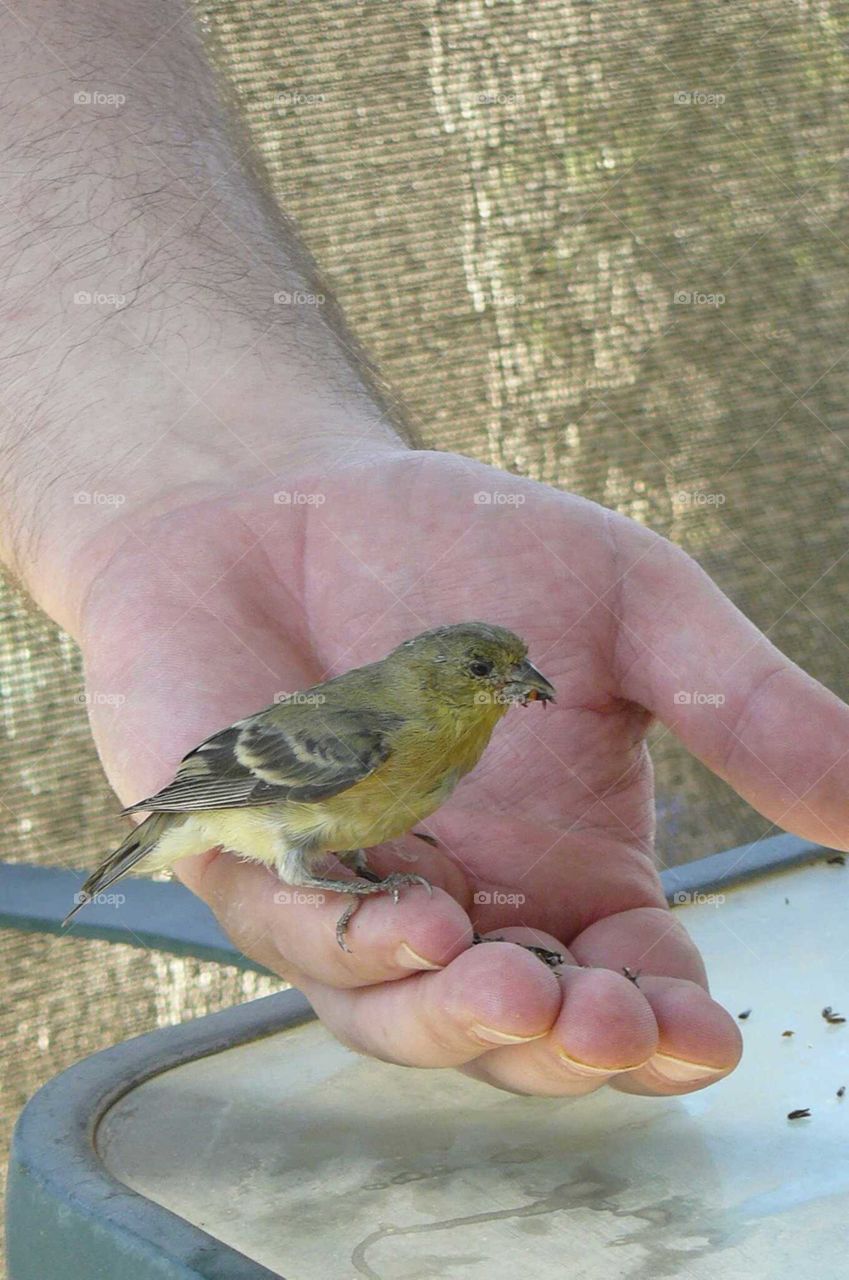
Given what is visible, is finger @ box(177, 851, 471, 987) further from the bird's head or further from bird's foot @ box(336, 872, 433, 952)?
the bird's head

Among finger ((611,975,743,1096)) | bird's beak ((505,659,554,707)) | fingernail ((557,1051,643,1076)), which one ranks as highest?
bird's beak ((505,659,554,707))

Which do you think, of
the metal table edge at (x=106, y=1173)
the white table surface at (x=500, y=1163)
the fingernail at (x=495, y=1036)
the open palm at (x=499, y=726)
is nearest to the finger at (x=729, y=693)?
the open palm at (x=499, y=726)

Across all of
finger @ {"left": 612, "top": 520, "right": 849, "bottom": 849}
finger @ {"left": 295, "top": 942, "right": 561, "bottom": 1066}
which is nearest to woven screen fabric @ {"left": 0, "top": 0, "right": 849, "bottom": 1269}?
finger @ {"left": 612, "top": 520, "right": 849, "bottom": 849}

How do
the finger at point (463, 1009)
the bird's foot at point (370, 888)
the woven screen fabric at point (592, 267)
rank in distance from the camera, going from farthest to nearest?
the woven screen fabric at point (592, 267) → the bird's foot at point (370, 888) → the finger at point (463, 1009)

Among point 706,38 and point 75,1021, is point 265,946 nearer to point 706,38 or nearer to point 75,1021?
point 75,1021

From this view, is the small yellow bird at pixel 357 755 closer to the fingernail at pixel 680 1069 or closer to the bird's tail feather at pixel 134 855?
the bird's tail feather at pixel 134 855

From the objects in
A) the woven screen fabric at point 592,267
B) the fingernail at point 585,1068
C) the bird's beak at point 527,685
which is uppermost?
the bird's beak at point 527,685

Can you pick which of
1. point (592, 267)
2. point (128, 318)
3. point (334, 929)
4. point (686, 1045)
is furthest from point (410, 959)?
point (592, 267)
